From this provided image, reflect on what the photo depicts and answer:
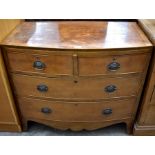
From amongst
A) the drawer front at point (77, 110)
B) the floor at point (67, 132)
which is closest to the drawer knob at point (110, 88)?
the drawer front at point (77, 110)

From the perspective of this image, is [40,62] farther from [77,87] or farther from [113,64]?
[113,64]

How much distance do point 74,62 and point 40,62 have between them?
22cm

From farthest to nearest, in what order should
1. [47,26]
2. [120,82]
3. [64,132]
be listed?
[64,132] → [47,26] → [120,82]

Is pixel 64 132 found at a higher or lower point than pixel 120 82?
lower

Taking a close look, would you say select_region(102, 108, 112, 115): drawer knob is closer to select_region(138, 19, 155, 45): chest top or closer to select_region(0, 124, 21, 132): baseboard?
select_region(138, 19, 155, 45): chest top

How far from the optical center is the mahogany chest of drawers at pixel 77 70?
3.53ft

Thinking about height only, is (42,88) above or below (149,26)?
below

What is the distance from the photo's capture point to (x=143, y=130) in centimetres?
147

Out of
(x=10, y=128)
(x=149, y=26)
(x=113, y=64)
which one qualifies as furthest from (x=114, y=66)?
(x=10, y=128)
